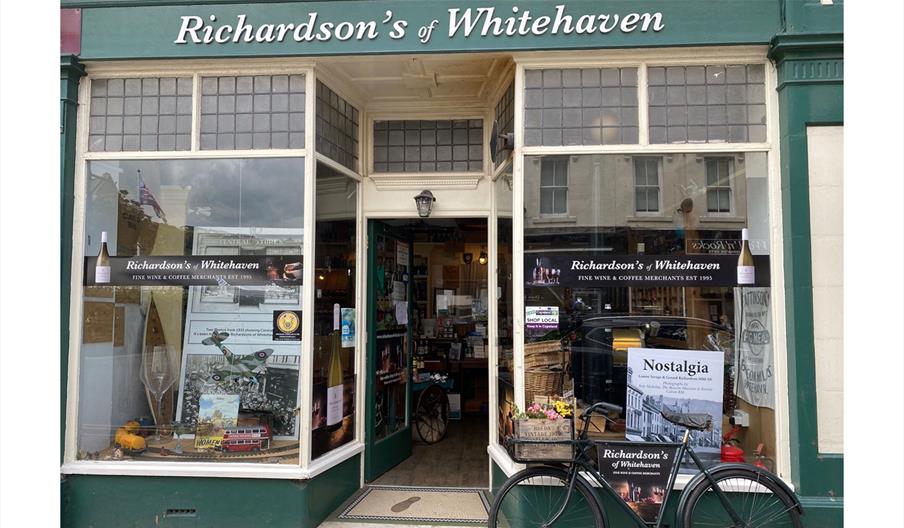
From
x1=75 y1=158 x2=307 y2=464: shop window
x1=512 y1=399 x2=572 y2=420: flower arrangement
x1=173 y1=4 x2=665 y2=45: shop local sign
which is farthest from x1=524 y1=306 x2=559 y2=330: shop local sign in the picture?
x1=173 y1=4 x2=665 y2=45: shop local sign

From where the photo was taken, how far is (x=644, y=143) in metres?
4.73

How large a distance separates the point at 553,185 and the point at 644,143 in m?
0.88

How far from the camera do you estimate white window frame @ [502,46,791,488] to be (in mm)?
4625

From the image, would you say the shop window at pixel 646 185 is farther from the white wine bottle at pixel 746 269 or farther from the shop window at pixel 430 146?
the shop window at pixel 430 146

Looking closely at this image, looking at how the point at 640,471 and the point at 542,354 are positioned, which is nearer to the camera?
the point at 640,471

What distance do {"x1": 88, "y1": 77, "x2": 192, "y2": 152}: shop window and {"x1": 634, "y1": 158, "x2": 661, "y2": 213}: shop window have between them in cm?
411

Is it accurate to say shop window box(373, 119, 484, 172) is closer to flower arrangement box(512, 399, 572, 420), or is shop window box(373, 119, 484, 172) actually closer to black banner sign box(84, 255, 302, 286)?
black banner sign box(84, 255, 302, 286)

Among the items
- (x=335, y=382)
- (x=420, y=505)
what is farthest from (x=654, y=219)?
(x=420, y=505)

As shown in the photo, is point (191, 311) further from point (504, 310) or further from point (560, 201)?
point (560, 201)

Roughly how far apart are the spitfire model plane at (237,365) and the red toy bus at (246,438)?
414 mm

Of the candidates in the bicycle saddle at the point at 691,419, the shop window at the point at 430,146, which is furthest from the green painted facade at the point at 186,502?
the shop window at the point at 430,146

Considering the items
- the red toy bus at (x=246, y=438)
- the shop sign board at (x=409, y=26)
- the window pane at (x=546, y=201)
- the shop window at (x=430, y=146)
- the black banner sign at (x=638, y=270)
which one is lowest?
the red toy bus at (x=246, y=438)

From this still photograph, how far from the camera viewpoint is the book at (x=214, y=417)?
4.85 meters

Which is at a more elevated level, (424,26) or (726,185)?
(424,26)
